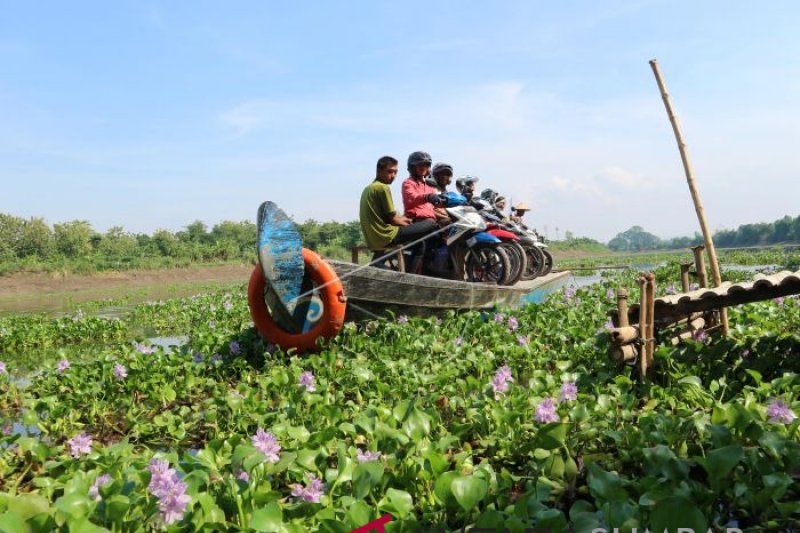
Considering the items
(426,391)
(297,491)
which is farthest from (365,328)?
(297,491)

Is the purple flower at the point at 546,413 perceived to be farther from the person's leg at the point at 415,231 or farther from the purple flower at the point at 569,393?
the person's leg at the point at 415,231

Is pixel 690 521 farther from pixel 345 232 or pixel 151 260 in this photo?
pixel 345 232

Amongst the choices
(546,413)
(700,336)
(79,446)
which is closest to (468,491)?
(546,413)

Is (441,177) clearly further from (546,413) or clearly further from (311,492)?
(311,492)

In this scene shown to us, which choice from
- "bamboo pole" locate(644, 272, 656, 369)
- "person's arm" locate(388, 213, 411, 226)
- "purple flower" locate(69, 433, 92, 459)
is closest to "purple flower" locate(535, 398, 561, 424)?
"bamboo pole" locate(644, 272, 656, 369)

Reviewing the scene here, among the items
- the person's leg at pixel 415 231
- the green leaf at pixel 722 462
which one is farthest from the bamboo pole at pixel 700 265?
the green leaf at pixel 722 462

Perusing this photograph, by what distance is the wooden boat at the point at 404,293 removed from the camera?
15.6 feet

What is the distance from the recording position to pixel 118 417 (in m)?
3.46

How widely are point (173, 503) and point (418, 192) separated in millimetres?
4761

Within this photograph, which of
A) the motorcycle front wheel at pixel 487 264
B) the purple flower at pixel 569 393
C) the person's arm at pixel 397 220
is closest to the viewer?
the purple flower at pixel 569 393

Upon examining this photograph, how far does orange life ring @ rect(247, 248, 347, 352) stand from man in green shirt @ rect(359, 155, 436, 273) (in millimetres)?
1083

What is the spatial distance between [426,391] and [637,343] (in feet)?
4.01

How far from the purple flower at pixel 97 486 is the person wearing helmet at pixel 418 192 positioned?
4.53 metres

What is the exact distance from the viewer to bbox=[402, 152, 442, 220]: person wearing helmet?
5.98 metres
